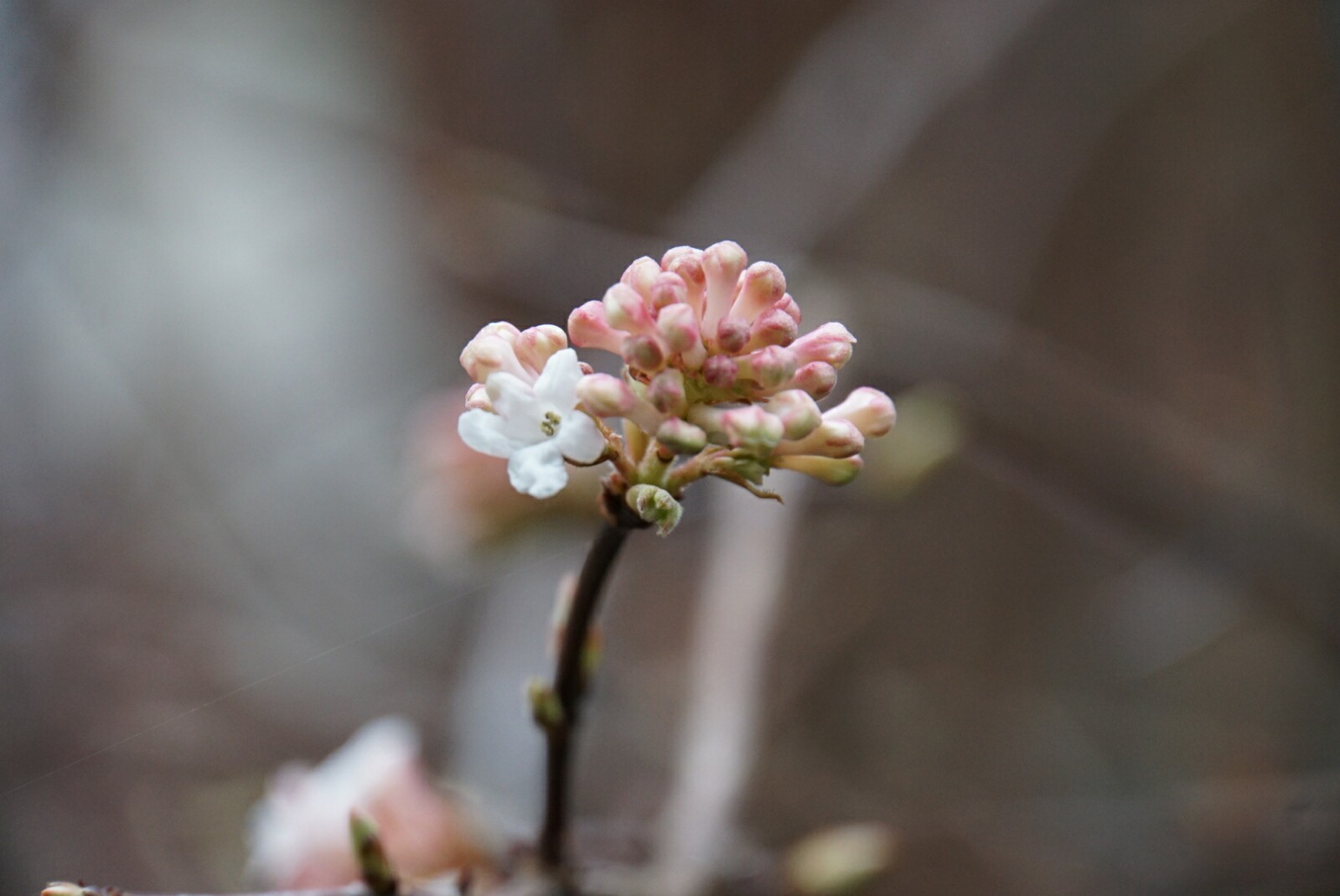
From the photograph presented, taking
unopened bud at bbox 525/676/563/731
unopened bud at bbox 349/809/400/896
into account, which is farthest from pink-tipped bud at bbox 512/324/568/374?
unopened bud at bbox 349/809/400/896

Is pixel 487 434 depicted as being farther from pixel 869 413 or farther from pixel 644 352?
pixel 869 413

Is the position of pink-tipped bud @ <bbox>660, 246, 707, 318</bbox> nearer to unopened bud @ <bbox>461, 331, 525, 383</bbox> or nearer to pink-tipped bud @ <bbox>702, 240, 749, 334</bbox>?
pink-tipped bud @ <bbox>702, 240, 749, 334</bbox>

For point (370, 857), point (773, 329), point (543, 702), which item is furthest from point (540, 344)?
point (370, 857)

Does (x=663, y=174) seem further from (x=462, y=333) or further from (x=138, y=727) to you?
(x=138, y=727)

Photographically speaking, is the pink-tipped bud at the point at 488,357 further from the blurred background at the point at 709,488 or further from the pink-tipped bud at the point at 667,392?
the blurred background at the point at 709,488

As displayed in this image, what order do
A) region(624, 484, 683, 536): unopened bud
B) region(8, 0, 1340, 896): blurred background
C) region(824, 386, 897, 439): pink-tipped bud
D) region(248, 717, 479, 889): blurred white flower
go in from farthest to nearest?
1. region(8, 0, 1340, 896): blurred background
2. region(248, 717, 479, 889): blurred white flower
3. region(824, 386, 897, 439): pink-tipped bud
4. region(624, 484, 683, 536): unopened bud

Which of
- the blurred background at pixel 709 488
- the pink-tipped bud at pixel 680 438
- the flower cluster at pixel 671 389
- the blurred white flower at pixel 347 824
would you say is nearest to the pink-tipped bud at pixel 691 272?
the flower cluster at pixel 671 389

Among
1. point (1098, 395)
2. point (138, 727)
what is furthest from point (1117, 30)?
point (138, 727)
